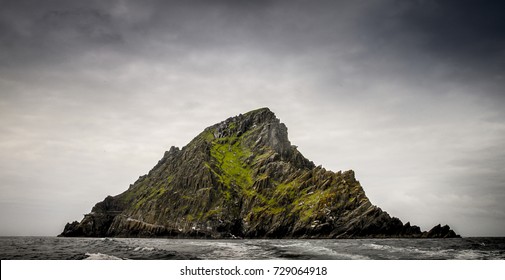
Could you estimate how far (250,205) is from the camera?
15750cm

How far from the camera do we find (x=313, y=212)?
130m

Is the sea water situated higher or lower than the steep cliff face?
lower

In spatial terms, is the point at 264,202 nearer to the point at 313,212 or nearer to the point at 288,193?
the point at 288,193

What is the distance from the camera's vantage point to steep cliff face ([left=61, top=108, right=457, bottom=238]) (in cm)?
12144

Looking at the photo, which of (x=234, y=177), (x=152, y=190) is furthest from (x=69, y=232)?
(x=234, y=177)

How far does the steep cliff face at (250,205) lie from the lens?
121m

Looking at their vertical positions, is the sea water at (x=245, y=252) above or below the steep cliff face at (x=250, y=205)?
below

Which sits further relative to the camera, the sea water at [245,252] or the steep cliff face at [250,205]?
the steep cliff face at [250,205]

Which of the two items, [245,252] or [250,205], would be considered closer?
[245,252]

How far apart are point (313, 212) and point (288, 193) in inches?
963

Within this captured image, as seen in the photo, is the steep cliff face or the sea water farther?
the steep cliff face

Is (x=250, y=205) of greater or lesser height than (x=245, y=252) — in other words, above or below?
above
